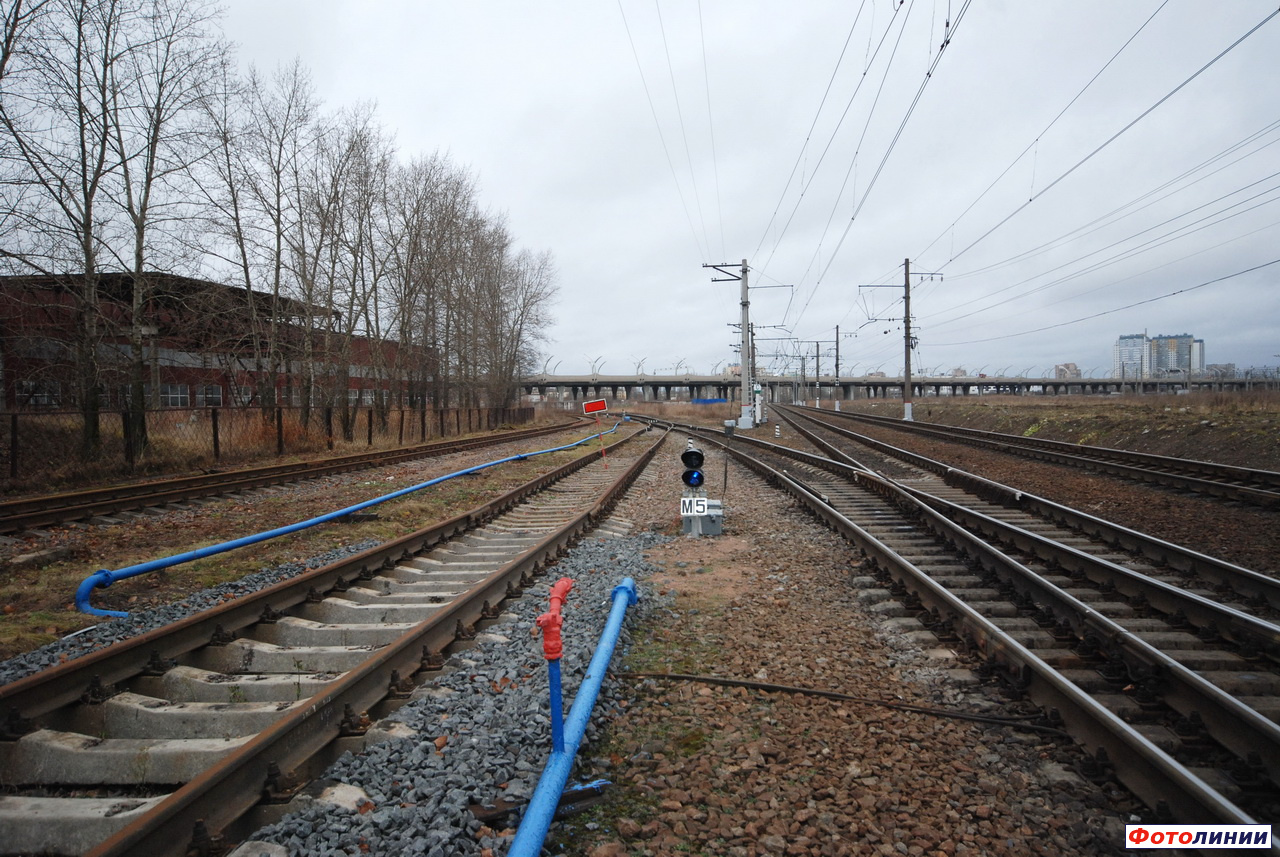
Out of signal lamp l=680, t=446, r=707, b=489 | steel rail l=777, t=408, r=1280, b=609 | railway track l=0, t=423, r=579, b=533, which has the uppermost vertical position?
signal lamp l=680, t=446, r=707, b=489

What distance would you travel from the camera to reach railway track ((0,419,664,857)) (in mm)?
2980

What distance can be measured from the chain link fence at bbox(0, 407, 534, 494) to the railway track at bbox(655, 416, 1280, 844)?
651 inches

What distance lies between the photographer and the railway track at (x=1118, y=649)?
11.5ft

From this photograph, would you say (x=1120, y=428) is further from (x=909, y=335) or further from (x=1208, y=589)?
(x=909, y=335)

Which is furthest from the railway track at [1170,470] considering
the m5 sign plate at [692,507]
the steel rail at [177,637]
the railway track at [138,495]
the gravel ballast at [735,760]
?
the railway track at [138,495]

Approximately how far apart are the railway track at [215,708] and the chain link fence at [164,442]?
12511 millimetres

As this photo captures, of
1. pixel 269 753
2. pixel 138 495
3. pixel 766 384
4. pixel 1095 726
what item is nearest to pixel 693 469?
pixel 1095 726

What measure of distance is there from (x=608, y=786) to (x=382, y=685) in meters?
1.71

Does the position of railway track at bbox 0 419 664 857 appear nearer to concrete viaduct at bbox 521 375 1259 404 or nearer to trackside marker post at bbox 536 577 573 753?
trackside marker post at bbox 536 577 573 753

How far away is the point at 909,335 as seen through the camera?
42281 mm

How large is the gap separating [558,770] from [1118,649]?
168 inches

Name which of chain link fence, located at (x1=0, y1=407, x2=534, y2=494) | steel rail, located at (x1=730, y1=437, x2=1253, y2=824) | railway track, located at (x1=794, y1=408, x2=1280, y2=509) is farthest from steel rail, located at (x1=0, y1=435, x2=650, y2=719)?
railway track, located at (x1=794, y1=408, x2=1280, y2=509)

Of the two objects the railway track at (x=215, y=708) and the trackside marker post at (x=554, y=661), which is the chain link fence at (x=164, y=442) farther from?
the trackside marker post at (x=554, y=661)

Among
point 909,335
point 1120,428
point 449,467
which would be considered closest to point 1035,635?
point 449,467
